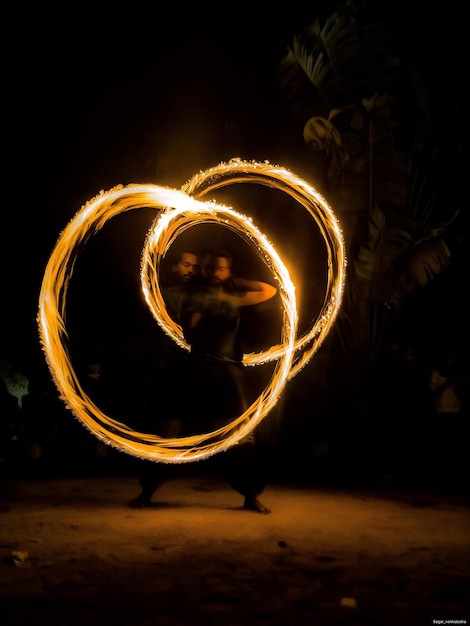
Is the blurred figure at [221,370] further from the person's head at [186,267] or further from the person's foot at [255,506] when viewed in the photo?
the person's head at [186,267]

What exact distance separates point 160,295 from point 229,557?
3.23 metres

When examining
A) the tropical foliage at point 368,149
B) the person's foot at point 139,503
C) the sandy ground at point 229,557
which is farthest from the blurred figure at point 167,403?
the tropical foliage at point 368,149

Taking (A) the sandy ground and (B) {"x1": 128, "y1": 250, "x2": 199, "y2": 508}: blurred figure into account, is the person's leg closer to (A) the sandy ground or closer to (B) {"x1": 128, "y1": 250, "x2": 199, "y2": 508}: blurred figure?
(B) {"x1": 128, "y1": 250, "x2": 199, "y2": 508}: blurred figure

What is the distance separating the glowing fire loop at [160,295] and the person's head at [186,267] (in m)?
0.54

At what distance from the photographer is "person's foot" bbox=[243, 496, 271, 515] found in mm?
6625

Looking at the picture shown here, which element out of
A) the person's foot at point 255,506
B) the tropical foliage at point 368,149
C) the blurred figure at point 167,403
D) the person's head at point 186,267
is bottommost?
the person's foot at point 255,506

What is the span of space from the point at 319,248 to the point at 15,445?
4579mm

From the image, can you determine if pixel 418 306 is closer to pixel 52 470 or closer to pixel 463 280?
pixel 463 280

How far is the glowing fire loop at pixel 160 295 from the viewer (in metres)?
6.65

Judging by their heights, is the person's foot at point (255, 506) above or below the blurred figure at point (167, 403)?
below

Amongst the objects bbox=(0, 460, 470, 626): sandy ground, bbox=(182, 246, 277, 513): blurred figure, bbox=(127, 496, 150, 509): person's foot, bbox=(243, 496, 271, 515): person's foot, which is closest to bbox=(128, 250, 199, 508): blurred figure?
bbox=(127, 496, 150, 509): person's foot

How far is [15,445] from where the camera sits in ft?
29.8

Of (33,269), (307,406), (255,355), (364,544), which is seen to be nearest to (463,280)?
(307,406)

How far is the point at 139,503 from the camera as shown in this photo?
6797mm
